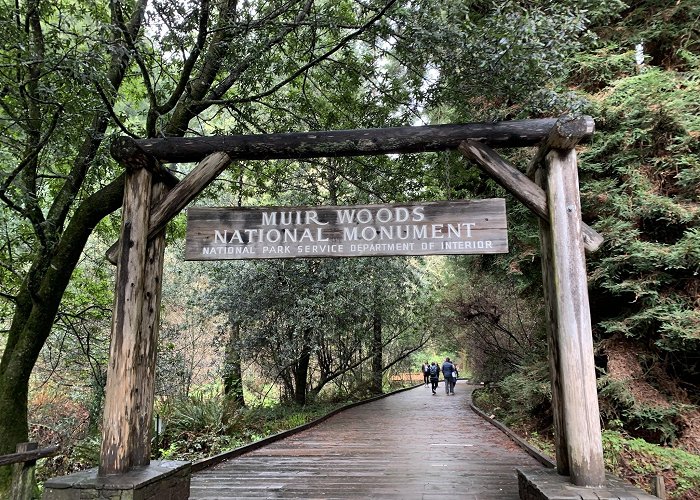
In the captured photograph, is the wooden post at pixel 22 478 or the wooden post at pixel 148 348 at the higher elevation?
the wooden post at pixel 148 348

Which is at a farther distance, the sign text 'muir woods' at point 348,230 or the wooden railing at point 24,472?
the wooden railing at point 24,472

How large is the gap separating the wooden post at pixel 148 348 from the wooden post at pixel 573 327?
138 inches

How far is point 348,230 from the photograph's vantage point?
14.7ft

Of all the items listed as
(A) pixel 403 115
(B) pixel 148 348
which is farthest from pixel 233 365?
(B) pixel 148 348

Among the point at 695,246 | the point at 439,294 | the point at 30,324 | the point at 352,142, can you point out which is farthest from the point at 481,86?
the point at 439,294

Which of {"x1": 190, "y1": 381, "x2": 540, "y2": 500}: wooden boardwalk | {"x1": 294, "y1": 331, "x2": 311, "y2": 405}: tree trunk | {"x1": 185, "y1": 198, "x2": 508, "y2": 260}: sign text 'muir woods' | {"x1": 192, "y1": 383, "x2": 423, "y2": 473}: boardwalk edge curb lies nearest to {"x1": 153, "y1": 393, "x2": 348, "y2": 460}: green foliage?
{"x1": 192, "y1": 383, "x2": 423, "y2": 473}: boardwalk edge curb

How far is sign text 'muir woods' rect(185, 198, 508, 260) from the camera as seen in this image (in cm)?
435

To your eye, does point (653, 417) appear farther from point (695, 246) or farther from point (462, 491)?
point (462, 491)

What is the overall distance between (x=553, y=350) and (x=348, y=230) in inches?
81.9

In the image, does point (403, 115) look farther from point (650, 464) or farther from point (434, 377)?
point (434, 377)

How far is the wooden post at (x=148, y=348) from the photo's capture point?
4176mm

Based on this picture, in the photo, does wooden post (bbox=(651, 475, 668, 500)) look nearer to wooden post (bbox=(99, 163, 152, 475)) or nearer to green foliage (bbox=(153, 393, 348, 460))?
wooden post (bbox=(99, 163, 152, 475))

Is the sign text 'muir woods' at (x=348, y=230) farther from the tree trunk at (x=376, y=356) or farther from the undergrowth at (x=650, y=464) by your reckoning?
the tree trunk at (x=376, y=356)

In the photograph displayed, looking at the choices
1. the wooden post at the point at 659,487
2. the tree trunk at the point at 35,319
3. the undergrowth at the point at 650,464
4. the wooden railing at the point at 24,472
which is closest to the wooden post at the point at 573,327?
the wooden post at the point at 659,487
